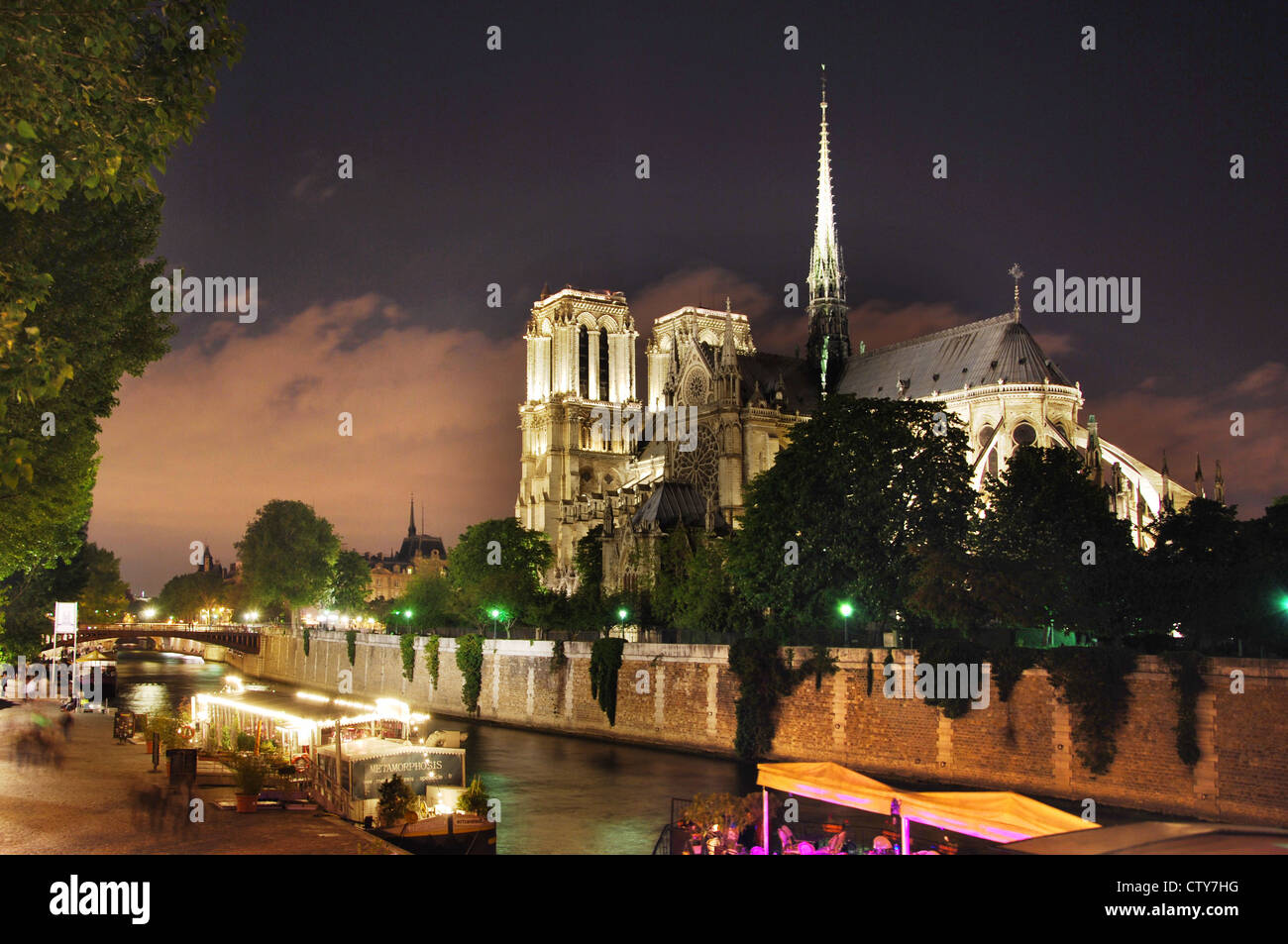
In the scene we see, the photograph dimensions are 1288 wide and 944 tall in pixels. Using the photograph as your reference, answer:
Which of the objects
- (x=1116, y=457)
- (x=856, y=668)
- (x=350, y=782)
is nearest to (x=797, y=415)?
(x=1116, y=457)

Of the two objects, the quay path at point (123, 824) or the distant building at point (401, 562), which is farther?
the distant building at point (401, 562)

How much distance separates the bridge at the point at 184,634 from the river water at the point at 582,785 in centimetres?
4911

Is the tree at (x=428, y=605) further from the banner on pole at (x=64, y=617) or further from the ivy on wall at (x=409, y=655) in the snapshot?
the banner on pole at (x=64, y=617)

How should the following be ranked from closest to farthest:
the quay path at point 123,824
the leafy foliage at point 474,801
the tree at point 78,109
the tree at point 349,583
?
the tree at point 78,109
the quay path at point 123,824
the leafy foliage at point 474,801
the tree at point 349,583

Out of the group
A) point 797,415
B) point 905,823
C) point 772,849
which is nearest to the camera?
point 905,823

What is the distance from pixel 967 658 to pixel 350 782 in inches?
697

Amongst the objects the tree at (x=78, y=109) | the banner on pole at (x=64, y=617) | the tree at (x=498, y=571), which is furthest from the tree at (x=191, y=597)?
the tree at (x=78, y=109)

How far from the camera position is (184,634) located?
9506 centimetres

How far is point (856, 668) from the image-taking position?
35.5 m

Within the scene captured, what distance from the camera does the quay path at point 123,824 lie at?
16.6m

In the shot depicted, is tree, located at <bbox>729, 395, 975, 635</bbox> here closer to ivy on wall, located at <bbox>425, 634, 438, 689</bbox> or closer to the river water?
the river water

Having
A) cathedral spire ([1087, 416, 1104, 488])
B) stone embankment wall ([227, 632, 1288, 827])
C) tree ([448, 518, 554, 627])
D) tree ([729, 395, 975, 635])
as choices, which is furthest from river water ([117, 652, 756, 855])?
cathedral spire ([1087, 416, 1104, 488])

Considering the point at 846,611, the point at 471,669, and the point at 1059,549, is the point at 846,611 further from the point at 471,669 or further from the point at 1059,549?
the point at 471,669

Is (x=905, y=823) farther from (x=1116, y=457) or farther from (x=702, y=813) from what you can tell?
(x=1116, y=457)
